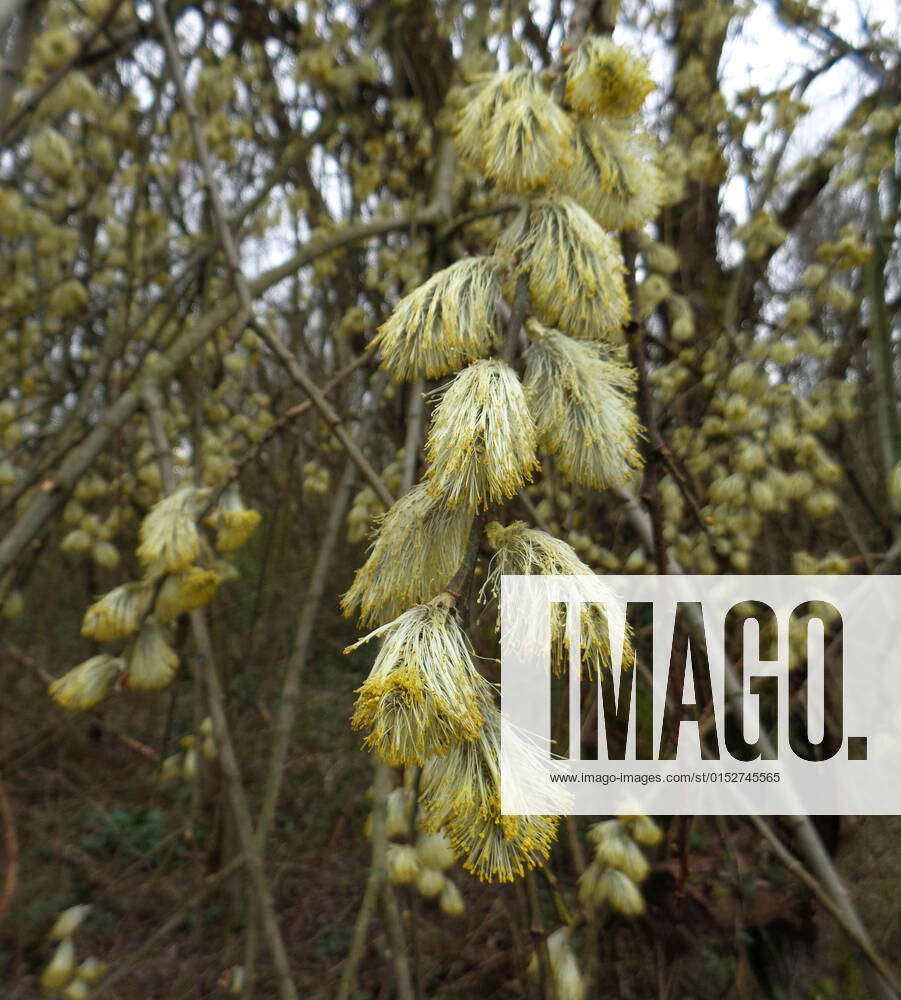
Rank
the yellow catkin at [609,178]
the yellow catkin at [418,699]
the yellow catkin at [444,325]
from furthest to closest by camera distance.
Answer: the yellow catkin at [609,178], the yellow catkin at [444,325], the yellow catkin at [418,699]

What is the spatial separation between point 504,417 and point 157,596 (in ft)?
3.74

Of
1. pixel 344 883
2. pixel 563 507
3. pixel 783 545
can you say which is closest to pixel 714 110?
pixel 563 507

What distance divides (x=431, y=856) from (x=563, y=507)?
1973mm

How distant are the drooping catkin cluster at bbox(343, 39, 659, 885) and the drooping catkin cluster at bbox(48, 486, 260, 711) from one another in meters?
0.75

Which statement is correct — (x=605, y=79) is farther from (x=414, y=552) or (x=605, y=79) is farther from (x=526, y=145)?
(x=414, y=552)

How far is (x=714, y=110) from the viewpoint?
11.1 ft

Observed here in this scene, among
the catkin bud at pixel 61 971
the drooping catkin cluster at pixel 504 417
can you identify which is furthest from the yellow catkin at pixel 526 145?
the catkin bud at pixel 61 971

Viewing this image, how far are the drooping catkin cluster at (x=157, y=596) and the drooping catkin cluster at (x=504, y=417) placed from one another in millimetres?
745

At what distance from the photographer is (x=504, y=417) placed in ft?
3.02

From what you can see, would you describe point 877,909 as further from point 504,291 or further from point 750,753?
point 504,291

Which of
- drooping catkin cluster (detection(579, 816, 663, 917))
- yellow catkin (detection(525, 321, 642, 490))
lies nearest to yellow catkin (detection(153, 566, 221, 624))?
yellow catkin (detection(525, 321, 642, 490))

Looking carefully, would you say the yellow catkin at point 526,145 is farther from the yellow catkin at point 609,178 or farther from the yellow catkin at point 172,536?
the yellow catkin at point 172,536

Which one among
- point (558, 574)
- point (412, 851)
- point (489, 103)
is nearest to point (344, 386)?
point (412, 851)

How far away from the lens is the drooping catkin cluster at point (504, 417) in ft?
2.72
